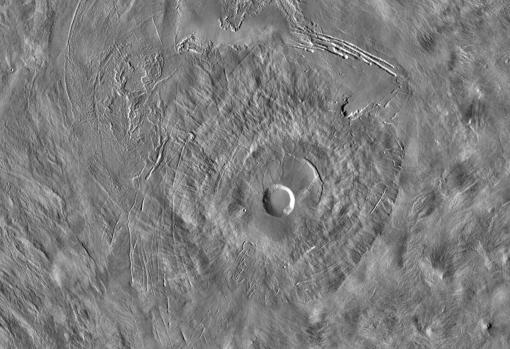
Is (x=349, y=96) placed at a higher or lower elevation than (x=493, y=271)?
higher

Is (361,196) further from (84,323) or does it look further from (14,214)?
(14,214)

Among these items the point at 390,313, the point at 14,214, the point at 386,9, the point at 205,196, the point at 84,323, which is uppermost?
the point at 386,9

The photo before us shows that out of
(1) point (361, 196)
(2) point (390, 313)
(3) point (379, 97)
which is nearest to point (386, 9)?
(3) point (379, 97)

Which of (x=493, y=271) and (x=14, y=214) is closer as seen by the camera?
(x=493, y=271)
